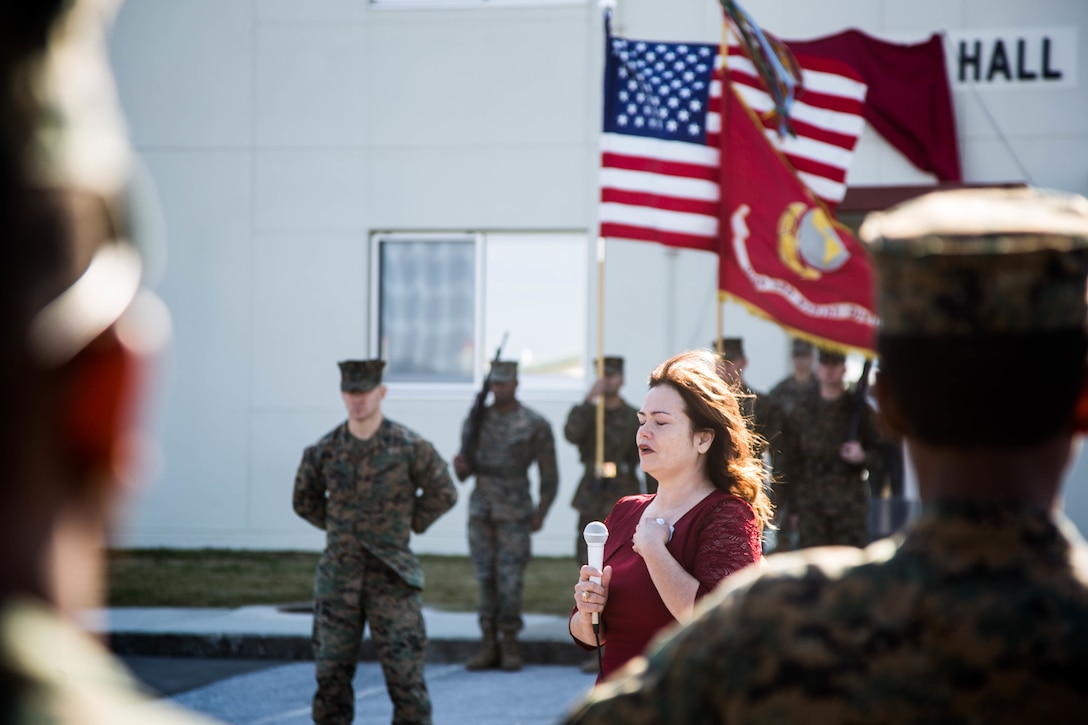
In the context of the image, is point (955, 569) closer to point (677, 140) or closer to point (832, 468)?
point (677, 140)

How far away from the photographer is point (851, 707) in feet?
5.00

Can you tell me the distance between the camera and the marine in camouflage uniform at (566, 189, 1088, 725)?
58.8 inches

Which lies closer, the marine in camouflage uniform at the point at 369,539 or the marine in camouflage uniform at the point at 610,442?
the marine in camouflage uniform at the point at 369,539

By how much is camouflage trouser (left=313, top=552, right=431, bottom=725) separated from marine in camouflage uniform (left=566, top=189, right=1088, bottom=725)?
19.5 feet

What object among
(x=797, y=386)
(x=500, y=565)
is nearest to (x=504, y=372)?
(x=500, y=565)

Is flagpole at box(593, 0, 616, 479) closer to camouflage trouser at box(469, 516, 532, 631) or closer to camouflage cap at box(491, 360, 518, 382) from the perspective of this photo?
camouflage trouser at box(469, 516, 532, 631)

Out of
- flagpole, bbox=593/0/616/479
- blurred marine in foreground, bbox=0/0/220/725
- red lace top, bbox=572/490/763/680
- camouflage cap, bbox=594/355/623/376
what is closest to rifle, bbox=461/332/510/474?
camouflage cap, bbox=594/355/623/376

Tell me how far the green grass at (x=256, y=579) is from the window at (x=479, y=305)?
7.51 feet

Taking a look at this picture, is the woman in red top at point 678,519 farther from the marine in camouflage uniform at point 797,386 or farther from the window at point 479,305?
the window at point 479,305

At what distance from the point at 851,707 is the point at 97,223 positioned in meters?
1.01

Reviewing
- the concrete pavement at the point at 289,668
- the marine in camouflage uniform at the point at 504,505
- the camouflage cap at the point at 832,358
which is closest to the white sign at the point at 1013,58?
the camouflage cap at the point at 832,358

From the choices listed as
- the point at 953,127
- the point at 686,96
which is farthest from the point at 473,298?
the point at 686,96

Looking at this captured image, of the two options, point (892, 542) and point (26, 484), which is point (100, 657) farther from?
Answer: point (892, 542)

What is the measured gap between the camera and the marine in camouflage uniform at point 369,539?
24.1 feet
